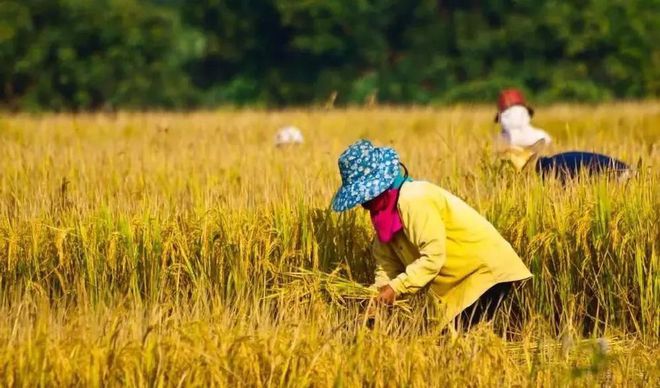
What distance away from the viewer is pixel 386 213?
5.10m

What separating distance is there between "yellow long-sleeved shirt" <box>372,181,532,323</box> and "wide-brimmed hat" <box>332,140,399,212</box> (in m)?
0.10

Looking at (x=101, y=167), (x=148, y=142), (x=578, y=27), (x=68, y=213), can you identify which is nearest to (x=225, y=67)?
(x=578, y=27)

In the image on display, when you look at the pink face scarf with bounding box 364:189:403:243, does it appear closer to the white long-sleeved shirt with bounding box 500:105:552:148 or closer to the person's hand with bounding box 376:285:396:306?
the person's hand with bounding box 376:285:396:306

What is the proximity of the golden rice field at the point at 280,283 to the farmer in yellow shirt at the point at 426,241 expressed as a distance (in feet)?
0.40

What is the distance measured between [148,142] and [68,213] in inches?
232

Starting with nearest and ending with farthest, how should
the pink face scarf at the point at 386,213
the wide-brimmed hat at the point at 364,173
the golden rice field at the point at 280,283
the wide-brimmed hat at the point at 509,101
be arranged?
the golden rice field at the point at 280,283 → the wide-brimmed hat at the point at 364,173 → the pink face scarf at the point at 386,213 → the wide-brimmed hat at the point at 509,101

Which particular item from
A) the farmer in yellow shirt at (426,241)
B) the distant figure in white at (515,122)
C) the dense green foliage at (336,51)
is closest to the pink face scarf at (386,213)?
the farmer in yellow shirt at (426,241)

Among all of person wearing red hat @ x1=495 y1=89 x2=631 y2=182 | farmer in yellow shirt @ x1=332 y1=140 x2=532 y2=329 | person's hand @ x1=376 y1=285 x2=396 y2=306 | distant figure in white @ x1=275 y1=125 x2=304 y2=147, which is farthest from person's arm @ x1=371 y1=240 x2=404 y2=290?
distant figure in white @ x1=275 y1=125 x2=304 y2=147

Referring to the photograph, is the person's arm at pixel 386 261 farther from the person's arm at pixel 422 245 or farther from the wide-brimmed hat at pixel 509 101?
the wide-brimmed hat at pixel 509 101

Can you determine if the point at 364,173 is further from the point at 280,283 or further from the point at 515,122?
the point at 515,122

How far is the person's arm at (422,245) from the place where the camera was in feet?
16.4

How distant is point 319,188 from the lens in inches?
269

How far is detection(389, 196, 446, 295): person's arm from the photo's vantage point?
197 inches

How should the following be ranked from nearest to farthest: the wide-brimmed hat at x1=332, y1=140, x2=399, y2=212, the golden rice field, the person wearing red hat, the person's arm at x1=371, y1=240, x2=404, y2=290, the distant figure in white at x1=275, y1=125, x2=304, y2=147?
the golden rice field → the wide-brimmed hat at x1=332, y1=140, x2=399, y2=212 → the person's arm at x1=371, y1=240, x2=404, y2=290 → the person wearing red hat → the distant figure in white at x1=275, y1=125, x2=304, y2=147
